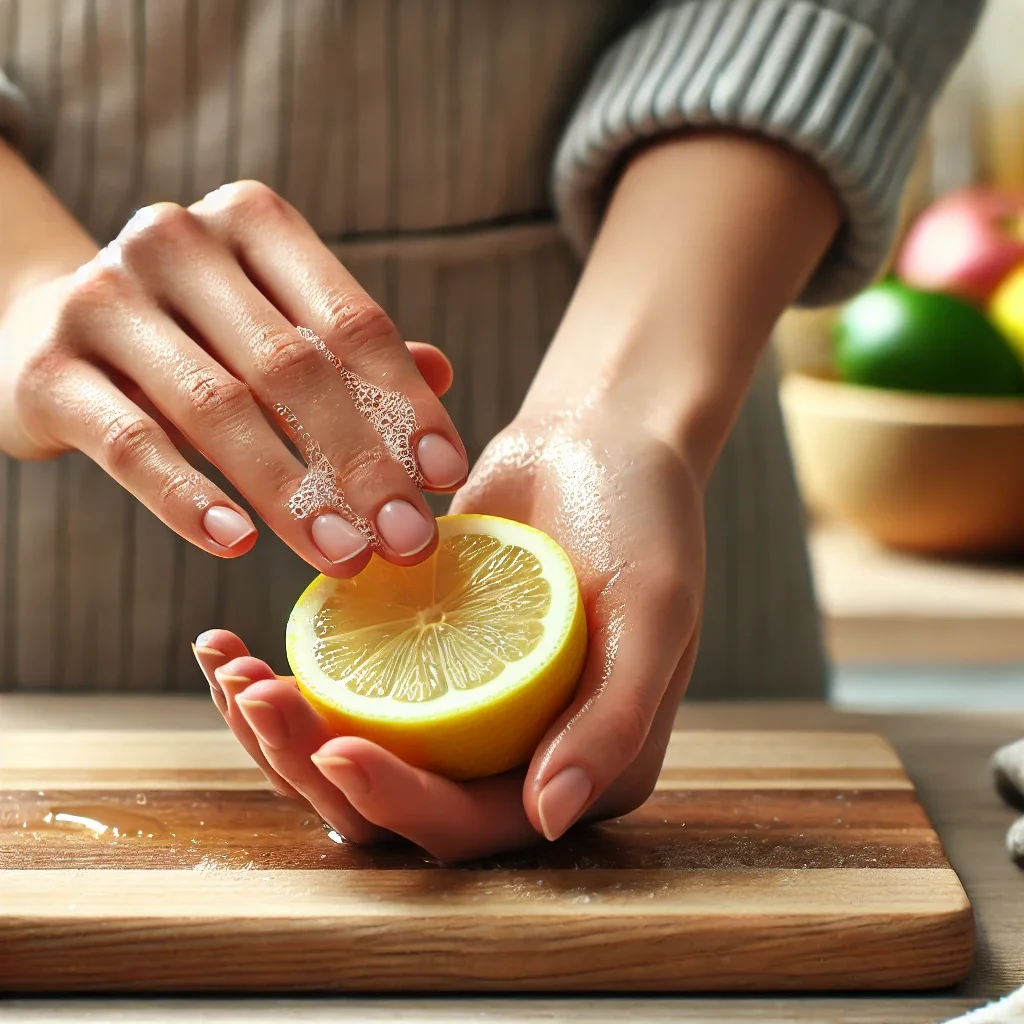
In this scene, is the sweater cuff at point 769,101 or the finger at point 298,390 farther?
the sweater cuff at point 769,101

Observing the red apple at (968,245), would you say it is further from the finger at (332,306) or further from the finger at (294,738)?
the finger at (294,738)

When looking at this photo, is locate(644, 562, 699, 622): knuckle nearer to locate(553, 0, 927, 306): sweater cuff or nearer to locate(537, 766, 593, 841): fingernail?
locate(537, 766, 593, 841): fingernail

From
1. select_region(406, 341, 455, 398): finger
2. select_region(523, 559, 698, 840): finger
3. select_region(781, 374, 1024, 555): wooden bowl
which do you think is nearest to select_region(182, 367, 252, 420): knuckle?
select_region(406, 341, 455, 398): finger

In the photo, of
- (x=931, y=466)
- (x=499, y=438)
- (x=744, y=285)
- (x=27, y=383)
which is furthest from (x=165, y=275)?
(x=931, y=466)

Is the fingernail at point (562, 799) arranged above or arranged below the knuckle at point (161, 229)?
below

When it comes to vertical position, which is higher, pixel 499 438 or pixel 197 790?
pixel 499 438

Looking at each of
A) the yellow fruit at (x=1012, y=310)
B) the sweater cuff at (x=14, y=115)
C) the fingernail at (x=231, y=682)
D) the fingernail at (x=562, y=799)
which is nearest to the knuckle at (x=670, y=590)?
the fingernail at (x=562, y=799)

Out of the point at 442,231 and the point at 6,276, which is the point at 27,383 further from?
the point at 442,231
